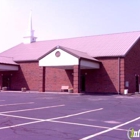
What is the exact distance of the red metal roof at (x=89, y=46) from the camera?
3269cm

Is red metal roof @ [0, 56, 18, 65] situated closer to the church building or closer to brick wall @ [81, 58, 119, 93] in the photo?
the church building

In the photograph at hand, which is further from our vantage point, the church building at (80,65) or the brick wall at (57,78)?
the brick wall at (57,78)

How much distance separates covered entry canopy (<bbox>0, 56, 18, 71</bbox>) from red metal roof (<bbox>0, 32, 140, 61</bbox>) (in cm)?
117

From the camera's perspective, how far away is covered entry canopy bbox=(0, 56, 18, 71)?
36.2 m

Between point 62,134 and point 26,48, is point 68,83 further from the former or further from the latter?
point 62,134

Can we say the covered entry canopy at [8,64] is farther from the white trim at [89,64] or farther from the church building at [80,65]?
the white trim at [89,64]

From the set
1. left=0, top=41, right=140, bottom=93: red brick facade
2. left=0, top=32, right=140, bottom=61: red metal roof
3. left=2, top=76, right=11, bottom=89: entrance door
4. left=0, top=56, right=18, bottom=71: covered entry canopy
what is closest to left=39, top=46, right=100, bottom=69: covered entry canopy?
left=0, top=41, right=140, bottom=93: red brick facade

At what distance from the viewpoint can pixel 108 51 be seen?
32.6 m

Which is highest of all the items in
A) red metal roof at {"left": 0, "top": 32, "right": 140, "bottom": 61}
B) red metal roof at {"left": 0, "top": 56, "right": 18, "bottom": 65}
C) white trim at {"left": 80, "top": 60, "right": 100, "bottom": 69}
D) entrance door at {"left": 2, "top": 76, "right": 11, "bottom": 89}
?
red metal roof at {"left": 0, "top": 32, "right": 140, "bottom": 61}

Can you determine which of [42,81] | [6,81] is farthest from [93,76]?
[6,81]

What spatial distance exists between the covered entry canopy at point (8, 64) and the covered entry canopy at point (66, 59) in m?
7.41

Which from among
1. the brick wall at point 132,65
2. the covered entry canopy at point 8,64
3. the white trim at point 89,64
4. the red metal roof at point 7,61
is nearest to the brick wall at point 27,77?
the covered entry canopy at point 8,64

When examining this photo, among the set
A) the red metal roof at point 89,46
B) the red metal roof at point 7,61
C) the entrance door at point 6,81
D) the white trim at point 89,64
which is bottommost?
the entrance door at point 6,81

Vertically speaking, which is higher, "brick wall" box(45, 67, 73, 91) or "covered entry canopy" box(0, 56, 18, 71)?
"covered entry canopy" box(0, 56, 18, 71)
